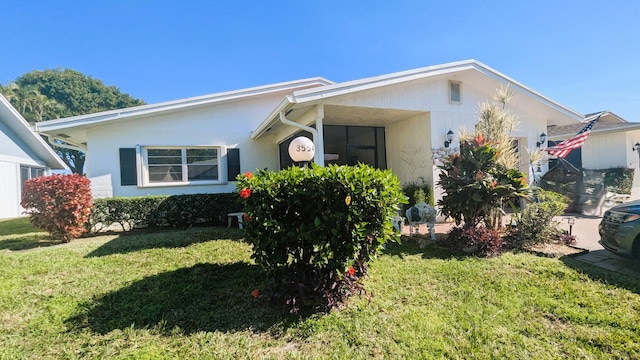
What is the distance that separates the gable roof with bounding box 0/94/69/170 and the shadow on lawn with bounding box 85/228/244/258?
25.4 ft

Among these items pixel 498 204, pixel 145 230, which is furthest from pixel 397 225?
pixel 145 230

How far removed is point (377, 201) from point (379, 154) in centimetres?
711

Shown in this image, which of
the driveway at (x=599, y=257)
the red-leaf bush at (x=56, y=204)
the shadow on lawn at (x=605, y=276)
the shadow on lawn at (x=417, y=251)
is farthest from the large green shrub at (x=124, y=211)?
the driveway at (x=599, y=257)

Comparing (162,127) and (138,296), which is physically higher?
(162,127)

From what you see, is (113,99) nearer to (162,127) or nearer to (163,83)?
(163,83)

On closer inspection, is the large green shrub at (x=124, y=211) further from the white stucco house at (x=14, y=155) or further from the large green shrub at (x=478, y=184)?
the large green shrub at (x=478, y=184)

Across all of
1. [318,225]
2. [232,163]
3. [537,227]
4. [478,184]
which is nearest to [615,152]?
[537,227]

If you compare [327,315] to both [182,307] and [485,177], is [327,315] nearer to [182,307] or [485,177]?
[182,307]

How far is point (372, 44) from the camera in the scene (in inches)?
389

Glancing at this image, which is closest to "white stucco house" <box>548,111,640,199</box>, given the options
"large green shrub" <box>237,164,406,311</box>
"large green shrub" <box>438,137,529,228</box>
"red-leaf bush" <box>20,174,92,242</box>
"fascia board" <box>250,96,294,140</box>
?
"large green shrub" <box>438,137,529,228</box>

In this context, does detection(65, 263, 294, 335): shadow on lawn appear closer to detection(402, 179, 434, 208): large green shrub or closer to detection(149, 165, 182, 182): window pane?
detection(402, 179, 434, 208): large green shrub

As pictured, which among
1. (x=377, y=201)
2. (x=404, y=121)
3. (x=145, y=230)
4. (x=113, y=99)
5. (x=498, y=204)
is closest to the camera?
(x=377, y=201)

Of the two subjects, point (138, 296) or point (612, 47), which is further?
point (612, 47)

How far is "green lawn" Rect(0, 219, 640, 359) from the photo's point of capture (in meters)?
2.49
